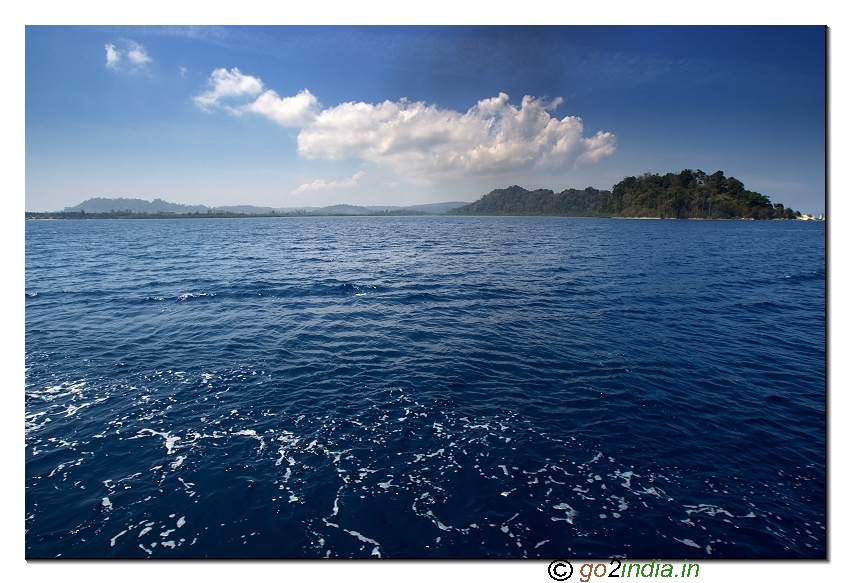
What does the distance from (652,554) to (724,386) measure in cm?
1127

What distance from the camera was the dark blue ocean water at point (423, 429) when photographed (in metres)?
9.55

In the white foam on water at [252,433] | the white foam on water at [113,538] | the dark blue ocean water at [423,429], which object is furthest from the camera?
the white foam on water at [252,433]

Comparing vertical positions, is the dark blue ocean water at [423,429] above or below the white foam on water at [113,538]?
above


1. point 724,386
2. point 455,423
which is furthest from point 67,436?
point 724,386

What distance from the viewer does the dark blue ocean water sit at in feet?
31.3

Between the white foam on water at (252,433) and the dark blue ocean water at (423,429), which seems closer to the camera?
the dark blue ocean water at (423,429)

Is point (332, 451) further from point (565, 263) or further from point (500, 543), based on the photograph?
point (565, 263)

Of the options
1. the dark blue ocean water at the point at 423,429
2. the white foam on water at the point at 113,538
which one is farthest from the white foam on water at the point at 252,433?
the white foam on water at the point at 113,538

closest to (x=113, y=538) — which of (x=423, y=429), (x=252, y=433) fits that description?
(x=252, y=433)

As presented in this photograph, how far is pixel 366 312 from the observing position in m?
27.9

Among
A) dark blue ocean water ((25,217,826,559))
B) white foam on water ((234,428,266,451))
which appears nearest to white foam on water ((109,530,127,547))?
dark blue ocean water ((25,217,826,559))

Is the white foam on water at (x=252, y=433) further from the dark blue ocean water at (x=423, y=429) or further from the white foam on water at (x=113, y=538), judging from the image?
the white foam on water at (x=113, y=538)

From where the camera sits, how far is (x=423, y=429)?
45.3ft

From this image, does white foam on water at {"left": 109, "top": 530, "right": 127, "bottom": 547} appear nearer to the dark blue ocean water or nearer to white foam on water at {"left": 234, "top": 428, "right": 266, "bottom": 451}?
the dark blue ocean water
